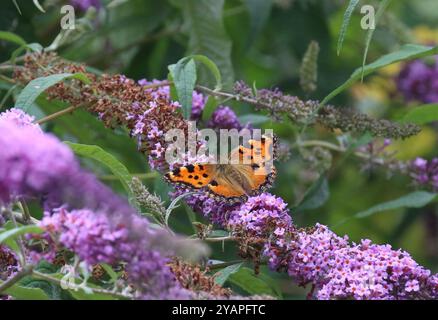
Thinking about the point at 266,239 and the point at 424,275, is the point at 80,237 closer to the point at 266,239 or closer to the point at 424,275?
the point at 266,239

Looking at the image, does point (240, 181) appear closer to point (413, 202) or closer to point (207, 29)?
point (413, 202)

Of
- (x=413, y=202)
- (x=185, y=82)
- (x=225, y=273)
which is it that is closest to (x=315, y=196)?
(x=413, y=202)

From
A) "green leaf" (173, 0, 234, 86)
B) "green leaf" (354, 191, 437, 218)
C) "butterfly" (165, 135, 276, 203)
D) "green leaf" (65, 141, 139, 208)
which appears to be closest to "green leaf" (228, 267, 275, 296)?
"butterfly" (165, 135, 276, 203)

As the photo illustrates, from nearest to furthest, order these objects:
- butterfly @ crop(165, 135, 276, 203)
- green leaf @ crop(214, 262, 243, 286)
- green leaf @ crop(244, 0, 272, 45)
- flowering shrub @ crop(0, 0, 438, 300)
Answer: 1. flowering shrub @ crop(0, 0, 438, 300)
2. green leaf @ crop(214, 262, 243, 286)
3. butterfly @ crop(165, 135, 276, 203)
4. green leaf @ crop(244, 0, 272, 45)

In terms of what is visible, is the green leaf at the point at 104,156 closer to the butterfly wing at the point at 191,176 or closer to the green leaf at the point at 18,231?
the butterfly wing at the point at 191,176

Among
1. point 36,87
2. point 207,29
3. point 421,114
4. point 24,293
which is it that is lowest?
point 24,293

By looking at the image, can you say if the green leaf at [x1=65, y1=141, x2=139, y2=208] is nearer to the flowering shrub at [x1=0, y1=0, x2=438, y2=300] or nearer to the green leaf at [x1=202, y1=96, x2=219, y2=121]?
the flowering shrub at [x1=0, y1=0, x2=438, y2=300]
